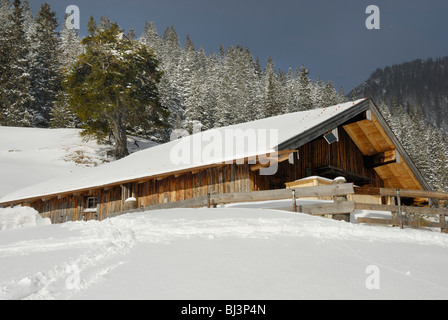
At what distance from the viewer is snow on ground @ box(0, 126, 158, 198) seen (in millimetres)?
25819

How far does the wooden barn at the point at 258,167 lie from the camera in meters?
12.5

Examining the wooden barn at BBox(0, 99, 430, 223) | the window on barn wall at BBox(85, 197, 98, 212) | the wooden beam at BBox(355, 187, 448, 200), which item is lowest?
the window on barn wall at BBox(85, 197, 98, 212)

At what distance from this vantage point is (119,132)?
31641 millimetres

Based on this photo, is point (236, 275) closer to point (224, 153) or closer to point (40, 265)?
point (40, 265)

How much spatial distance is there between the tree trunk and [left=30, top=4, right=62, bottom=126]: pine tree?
2156 cm

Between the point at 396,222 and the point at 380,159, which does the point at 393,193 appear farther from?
the point at 380,159

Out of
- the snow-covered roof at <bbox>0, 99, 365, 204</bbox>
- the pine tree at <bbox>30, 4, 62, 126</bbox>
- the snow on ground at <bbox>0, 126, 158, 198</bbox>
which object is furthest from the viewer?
the pine tree at <bbox>30, 4, 62, 126</bbox>

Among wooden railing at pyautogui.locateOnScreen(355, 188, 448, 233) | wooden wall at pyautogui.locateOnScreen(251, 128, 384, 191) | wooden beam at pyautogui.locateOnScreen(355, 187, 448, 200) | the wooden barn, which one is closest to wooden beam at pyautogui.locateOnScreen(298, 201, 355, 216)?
wooden railing at pyautogui.locateOnScreen(355, 188, 448, 233)

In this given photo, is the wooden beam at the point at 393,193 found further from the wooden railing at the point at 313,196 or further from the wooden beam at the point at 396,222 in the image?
the wooden railing at the point at 313,196

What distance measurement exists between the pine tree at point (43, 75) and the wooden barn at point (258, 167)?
34837 mm

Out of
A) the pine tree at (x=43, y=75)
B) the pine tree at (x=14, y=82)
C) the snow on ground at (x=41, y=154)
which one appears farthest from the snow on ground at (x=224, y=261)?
the pine tree at (x=43, y=75)

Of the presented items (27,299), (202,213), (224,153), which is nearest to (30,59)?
(224,153)

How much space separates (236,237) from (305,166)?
31.3 ft

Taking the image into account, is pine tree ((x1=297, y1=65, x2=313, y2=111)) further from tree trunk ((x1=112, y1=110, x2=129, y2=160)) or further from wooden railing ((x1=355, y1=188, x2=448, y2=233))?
wooden railing ((x1=355, y1=188, x2=448, y2=233))
